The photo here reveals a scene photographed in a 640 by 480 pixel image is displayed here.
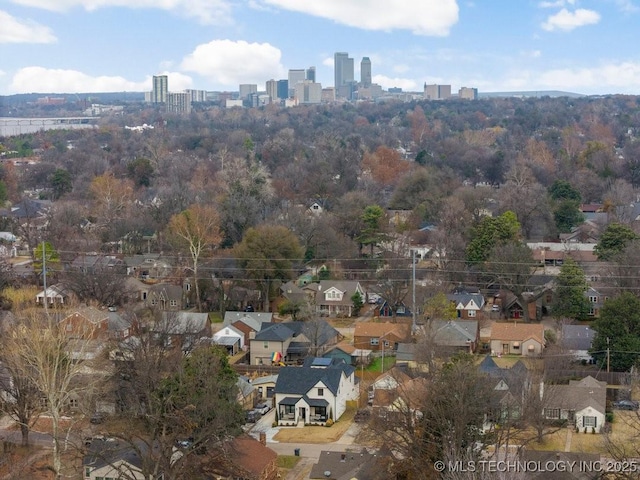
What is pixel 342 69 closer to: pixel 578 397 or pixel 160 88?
pixel 160 88

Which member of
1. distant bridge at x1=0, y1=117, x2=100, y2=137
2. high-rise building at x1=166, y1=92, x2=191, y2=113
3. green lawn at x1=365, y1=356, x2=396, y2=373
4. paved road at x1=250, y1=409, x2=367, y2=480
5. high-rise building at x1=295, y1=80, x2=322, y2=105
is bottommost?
paved road at x1=250, y1=409, x2=367, y2=480

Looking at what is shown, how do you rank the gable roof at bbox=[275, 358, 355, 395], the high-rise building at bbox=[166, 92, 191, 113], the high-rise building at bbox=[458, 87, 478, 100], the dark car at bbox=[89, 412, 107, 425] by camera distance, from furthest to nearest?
the high-rise building at bbox=[458, 87, 478, 100]
the high-rise building at bbox=[166, 92, 191, 113]
the gable roof at bbox=[275, 358, 355, 395]
the dark car at bbox=[89, 412, 107, 425]

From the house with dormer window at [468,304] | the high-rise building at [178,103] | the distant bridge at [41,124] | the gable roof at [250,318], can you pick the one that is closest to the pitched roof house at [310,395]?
the gable roof at [250,318]

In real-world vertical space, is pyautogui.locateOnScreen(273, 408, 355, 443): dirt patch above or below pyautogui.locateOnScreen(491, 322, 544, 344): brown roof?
below

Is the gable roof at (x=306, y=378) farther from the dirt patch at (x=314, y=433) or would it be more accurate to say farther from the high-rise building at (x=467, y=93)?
the high-rise building at (x=467, y=93)

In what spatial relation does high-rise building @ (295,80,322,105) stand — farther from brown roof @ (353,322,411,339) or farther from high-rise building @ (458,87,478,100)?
brown roof @ (353,322,411,339)

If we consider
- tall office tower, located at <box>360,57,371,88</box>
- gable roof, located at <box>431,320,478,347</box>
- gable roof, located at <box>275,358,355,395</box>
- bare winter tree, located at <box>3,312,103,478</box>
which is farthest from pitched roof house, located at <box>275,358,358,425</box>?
tall office tower, located at <box>360,57,371,88</box>

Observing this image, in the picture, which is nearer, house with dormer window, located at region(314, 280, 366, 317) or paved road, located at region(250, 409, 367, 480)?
paved road, located at region(250, 409, 367, 480)
